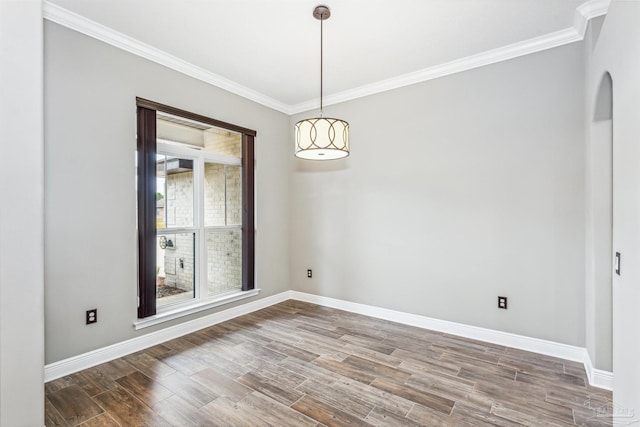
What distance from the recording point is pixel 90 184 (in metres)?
2.66

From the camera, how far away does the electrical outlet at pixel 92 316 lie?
2637 mm

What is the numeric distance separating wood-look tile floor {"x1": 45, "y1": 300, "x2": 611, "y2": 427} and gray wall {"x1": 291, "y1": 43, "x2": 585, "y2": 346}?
21.7 inches

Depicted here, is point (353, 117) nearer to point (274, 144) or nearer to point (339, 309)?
point (274, 144)

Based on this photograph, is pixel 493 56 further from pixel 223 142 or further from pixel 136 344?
pixel 136 344

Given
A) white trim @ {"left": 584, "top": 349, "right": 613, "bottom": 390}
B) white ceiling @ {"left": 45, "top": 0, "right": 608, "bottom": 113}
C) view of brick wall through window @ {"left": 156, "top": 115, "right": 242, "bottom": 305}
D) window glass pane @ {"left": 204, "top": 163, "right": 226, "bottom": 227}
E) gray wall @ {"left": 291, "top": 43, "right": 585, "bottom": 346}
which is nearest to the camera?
white trim @ {"left": 584, "top": 349, "right": 613, "bottom": 390}

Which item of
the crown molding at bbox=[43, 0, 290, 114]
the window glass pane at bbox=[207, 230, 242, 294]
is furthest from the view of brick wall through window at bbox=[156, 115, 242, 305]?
the crown molding at bbox=[43, 0, 290, 114]

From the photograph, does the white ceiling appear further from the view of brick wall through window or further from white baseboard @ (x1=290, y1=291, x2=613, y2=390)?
white baseboard @ (x1=290, y1=291, x2=613, y2=390)

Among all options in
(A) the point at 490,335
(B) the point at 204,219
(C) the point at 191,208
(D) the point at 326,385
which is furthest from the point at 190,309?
(A) the point at 490,335

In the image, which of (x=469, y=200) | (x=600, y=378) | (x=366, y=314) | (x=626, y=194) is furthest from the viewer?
(x=366, y=314)

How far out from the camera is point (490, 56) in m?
3.11

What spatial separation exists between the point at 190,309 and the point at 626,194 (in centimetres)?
366

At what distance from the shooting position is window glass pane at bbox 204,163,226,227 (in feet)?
12.6

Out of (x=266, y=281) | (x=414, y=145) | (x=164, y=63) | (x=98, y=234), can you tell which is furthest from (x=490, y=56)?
(x=98, y=234)

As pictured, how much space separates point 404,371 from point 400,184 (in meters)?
2.04
